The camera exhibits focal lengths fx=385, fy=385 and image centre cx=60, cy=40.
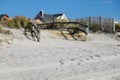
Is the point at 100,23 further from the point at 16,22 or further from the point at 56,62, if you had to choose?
the point at 56,62

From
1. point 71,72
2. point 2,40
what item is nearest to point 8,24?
point 2,40

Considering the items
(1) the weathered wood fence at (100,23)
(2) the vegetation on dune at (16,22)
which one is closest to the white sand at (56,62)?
(2) the vegetation on dune at (16,22)

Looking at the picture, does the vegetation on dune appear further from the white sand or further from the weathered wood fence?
the weathered wood fence

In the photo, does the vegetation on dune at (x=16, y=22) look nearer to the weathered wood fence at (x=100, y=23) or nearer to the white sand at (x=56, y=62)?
A: the white sand at (x=56, y=62)

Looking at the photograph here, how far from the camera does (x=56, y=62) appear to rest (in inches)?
554

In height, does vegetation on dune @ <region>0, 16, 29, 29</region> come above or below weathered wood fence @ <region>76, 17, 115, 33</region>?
above

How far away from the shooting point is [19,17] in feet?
89.2

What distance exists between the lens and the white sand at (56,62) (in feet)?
38.8

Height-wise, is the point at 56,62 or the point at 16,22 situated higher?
the point at 16,22

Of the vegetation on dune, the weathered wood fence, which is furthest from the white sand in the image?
the weathered wood fence

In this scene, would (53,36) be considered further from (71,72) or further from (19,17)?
(71,72)

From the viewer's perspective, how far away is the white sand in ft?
38.8

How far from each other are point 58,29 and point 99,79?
14339mm

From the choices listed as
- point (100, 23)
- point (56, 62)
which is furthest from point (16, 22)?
point (56, 62)
